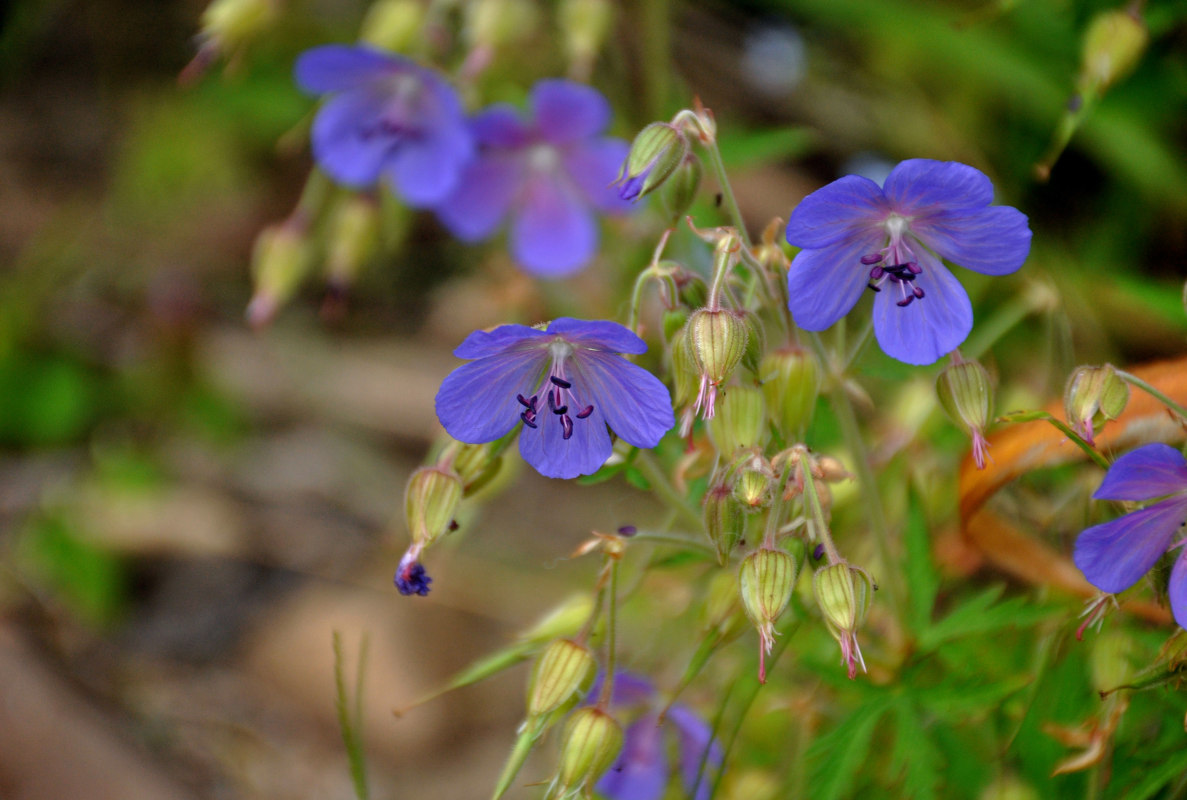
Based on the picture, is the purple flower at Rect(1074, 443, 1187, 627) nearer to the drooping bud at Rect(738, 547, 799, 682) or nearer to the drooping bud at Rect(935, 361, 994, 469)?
the drooping bud at Rect(935, 361, 994, 469)

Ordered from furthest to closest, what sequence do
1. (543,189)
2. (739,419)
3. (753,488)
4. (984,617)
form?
(543,189)
(984,617)
(739,419)
(753,488)

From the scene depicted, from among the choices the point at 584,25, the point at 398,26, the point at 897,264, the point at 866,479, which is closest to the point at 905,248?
the point at 897,264

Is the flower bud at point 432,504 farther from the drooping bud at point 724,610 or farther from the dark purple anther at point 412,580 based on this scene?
the drooping bud at point 724,610

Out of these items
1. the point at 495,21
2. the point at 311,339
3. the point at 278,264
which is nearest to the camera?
the point at 495,21

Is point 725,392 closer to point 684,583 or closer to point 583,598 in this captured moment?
point 583,598

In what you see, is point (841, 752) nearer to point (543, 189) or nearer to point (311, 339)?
point (543, 189)

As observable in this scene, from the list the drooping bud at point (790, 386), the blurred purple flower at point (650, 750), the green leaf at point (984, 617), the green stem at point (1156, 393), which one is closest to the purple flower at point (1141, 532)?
the green stem at point (1156, 393)

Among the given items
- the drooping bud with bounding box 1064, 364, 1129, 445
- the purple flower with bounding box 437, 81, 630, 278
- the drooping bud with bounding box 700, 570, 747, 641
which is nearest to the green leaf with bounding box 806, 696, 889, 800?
the drooping bud with bounding box 700, 570, 747, 641
